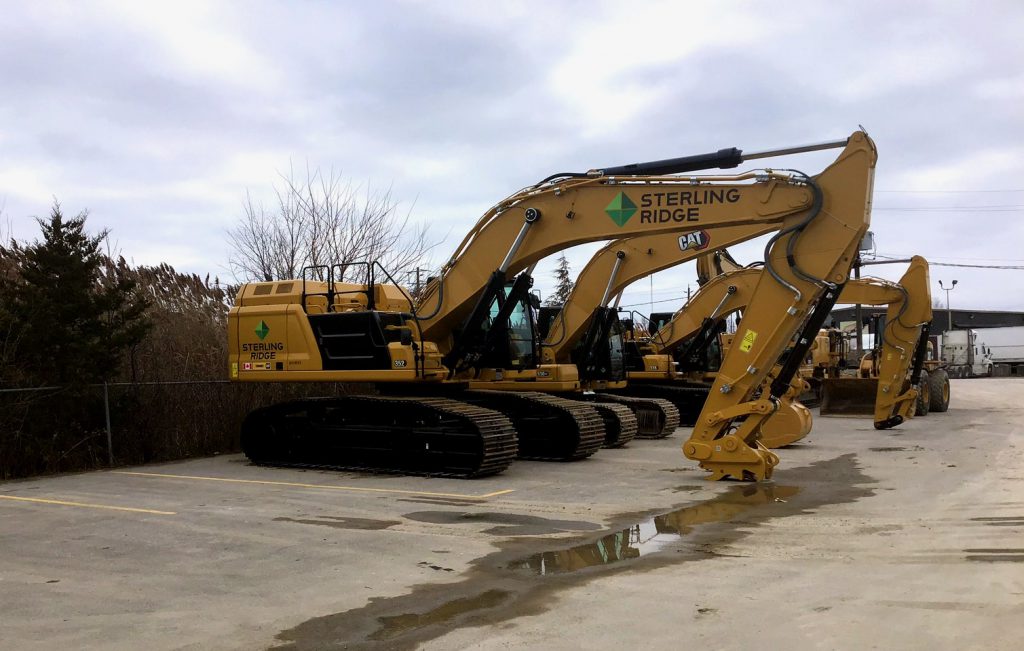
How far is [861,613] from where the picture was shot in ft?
18.1

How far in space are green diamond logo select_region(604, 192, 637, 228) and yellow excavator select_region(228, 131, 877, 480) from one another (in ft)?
0.05

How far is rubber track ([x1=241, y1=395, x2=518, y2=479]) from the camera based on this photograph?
12141 mm

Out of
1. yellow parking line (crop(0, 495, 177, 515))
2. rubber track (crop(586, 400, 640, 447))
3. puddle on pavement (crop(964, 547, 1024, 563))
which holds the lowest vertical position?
puddle on pavement (crop(964, 547, 1024, 563))

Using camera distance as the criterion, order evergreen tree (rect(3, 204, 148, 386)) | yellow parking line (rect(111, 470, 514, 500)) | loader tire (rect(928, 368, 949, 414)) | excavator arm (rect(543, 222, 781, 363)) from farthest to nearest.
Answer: loader tire (rect(928, 368, 949, 414))
excavator arm (rect(543, 222, 781, 363))
evergreen tree (rect(3, 204, 148, 386))
yellow parking line (rect(111, 470, 514, 500))

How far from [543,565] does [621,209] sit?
632 centimetres

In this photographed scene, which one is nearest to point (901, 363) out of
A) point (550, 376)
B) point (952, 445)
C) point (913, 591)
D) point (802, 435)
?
point (952, 445)

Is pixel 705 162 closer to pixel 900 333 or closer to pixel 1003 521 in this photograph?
pixel 1003 521

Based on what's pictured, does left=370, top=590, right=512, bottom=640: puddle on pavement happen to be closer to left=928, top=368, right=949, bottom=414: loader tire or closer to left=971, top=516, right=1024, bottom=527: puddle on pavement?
left=971, top=516, right=1024, bottom=527: puddle on pavement

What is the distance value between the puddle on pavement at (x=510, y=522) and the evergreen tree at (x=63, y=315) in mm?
6830

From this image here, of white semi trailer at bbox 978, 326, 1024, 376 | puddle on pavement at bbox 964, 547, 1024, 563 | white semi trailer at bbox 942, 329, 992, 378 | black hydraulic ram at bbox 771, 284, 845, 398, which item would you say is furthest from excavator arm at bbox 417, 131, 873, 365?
white semi trailer at bbox 978, 326, 1024, 376

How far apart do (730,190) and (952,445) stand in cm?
746

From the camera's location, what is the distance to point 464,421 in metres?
12.3

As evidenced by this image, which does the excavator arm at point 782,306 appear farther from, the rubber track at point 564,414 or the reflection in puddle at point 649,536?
the rubber track at point 564,414

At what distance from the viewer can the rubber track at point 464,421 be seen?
1214cm
